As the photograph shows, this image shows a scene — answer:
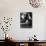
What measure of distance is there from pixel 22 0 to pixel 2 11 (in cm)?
79

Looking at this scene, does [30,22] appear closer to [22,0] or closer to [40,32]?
[40,32]

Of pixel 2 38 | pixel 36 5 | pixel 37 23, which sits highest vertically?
pixel 36 5

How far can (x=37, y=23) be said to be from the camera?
13.8 feet

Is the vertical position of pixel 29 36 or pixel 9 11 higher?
pixel 9 11

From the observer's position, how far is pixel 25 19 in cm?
423

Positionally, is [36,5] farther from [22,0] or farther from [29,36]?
[29,36]

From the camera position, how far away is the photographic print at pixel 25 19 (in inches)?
166

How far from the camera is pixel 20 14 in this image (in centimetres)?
422

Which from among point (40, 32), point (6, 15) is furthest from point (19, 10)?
Result: point (40, 32)

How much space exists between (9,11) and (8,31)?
0.69 metres

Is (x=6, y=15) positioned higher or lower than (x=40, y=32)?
higher

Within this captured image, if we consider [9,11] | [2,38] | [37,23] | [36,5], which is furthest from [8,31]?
[36,5]

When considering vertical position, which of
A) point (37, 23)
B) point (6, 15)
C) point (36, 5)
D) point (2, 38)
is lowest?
point (2, 38)

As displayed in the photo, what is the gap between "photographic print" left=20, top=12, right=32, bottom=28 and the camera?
4.21 metres
